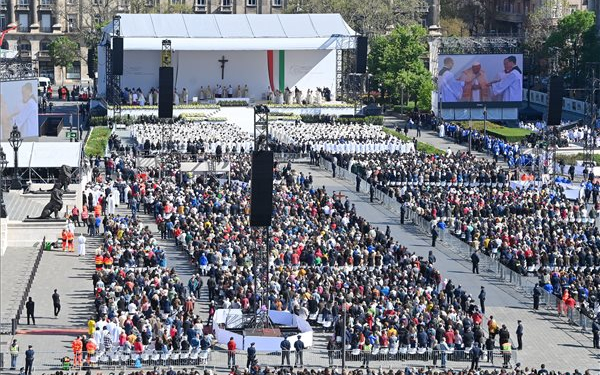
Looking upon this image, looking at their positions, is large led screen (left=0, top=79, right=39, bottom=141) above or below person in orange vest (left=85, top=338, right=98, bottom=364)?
above

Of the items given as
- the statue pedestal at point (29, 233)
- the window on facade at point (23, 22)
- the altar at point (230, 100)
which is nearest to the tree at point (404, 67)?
the altar at point (230, 100)

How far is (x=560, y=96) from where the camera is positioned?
95.9 meters

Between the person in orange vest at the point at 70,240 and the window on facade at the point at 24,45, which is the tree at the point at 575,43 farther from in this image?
the person in orange vest at the point at 70,240

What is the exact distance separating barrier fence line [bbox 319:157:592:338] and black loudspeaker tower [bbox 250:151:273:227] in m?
10.2

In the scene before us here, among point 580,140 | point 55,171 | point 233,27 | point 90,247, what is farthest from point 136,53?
point 90,247

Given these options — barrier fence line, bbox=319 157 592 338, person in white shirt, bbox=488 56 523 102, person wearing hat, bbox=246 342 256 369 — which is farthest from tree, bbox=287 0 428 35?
person wearing hat, bbox=246 342 256 369

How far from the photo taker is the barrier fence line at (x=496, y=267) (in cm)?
5816

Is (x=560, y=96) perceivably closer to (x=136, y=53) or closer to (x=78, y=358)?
(x=136, y=53)

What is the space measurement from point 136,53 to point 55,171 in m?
38.5

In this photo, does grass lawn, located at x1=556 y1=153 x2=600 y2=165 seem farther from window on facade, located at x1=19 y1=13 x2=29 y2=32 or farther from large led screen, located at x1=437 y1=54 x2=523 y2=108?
window on facade, located at x1=19 y1=13 x2=29 y2=32

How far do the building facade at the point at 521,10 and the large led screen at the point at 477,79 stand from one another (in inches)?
665

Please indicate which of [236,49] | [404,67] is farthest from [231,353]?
[404,67]

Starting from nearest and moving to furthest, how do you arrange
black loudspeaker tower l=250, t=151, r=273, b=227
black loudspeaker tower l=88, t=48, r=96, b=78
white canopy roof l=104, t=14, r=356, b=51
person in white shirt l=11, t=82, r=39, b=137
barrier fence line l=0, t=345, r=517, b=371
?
barrier fence line l=0, t=345, r=517, b=371, black loudspeaker tower l=250, t=151, r=273, b=227, person in white shirt l=11, t=82, r=39, b=137, white canopy roof l=104, t=14, r=356, b=51, black loudspeaker tower l=88, t=48, r=96, b=78

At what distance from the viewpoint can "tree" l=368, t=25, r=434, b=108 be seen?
116688 mm
